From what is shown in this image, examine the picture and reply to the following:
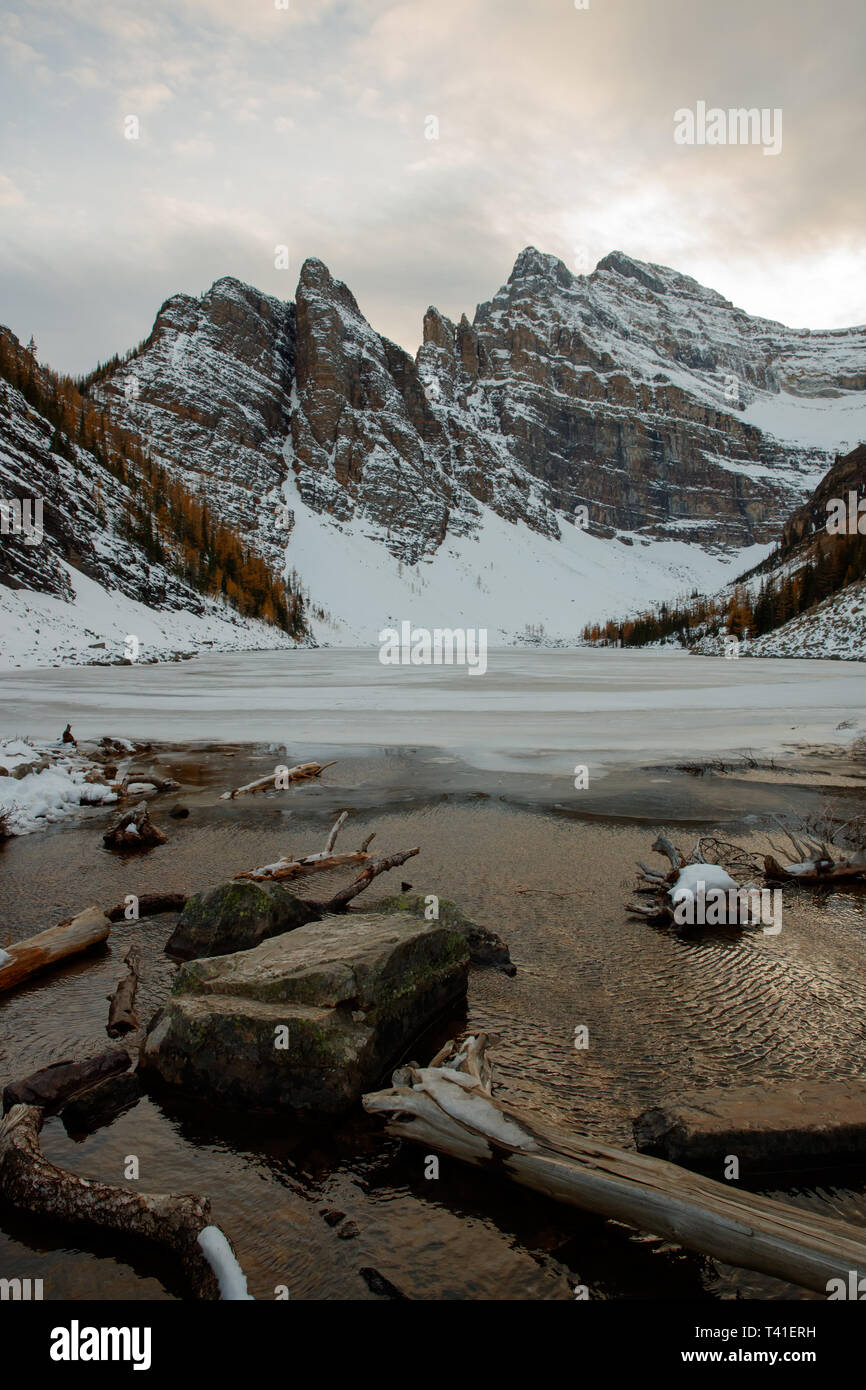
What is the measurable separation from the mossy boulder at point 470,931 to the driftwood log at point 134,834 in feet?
14.9

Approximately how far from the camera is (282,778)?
12812mm

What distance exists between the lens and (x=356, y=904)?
22.5ft

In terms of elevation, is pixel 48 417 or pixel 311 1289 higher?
pixel 48 417

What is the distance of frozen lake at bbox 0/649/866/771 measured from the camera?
55.2 ft

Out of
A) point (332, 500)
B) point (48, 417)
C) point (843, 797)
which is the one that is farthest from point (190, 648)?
point (332, 500)

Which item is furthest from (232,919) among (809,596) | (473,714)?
(809,596)

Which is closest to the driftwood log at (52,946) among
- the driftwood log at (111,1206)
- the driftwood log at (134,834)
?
the driftwood log at (111,1206)

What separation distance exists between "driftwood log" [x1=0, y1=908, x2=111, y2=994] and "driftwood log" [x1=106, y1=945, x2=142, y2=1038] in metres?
0.85

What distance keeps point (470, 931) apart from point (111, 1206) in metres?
3.25

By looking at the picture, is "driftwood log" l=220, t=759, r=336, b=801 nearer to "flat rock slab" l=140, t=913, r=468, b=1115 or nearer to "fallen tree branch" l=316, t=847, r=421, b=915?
"fallen tree branch" l=316, t=847, r=421, b=915

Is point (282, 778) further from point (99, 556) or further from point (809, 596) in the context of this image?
point (809, 596)
